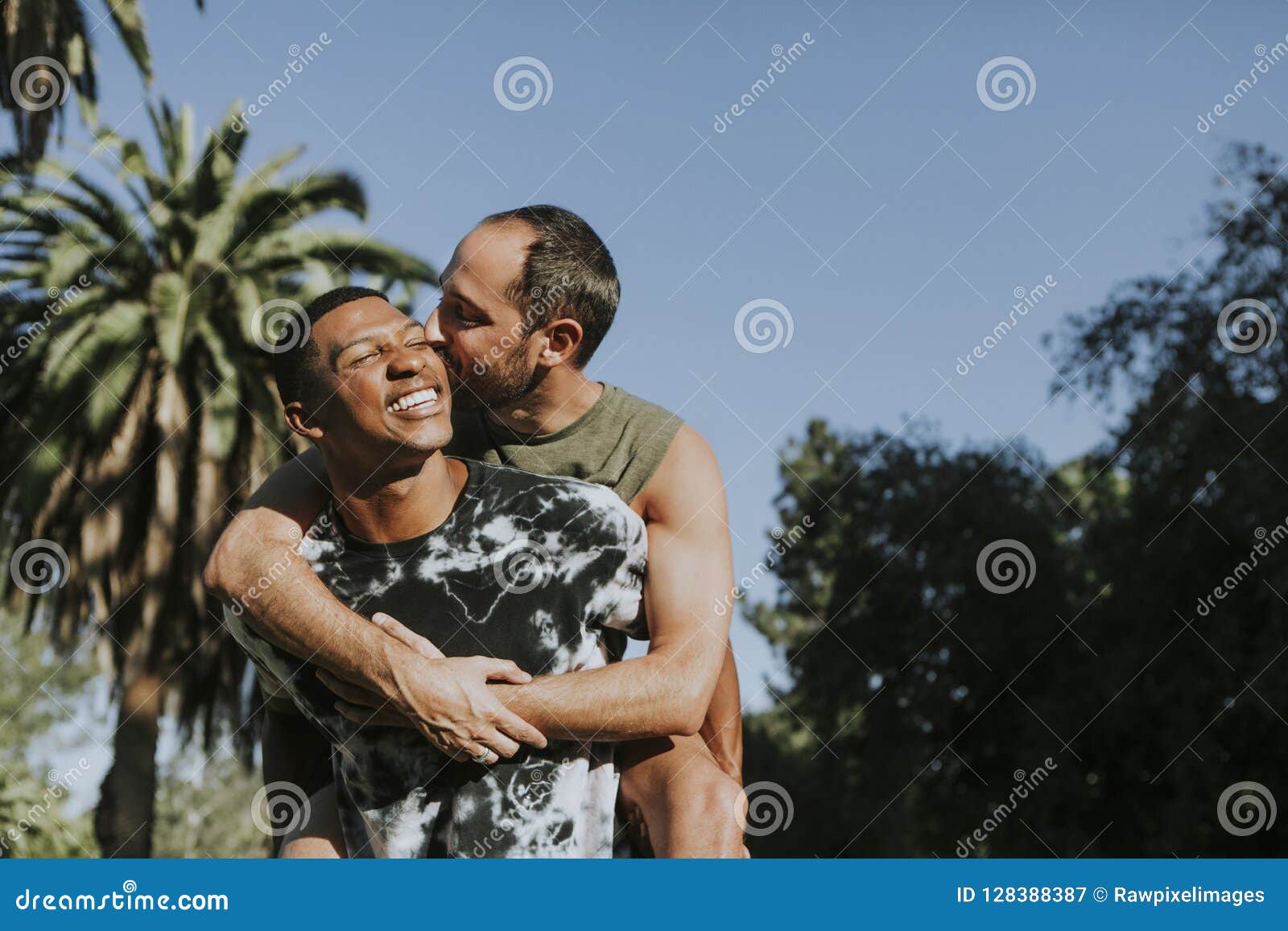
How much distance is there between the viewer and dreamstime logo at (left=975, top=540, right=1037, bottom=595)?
72.3 ft

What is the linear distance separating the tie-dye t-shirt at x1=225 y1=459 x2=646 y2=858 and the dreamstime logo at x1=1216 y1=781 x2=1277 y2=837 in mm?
Result: 18348

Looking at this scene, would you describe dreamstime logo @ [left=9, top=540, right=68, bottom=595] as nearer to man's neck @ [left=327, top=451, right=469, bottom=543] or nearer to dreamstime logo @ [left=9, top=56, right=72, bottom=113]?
dreamstime logo @ [left=9, top=56, right=72, bottom=113]

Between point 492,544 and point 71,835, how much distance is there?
23.6 m

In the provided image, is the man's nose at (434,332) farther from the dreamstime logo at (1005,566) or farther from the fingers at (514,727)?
the dreamstime logo at (1005,566)

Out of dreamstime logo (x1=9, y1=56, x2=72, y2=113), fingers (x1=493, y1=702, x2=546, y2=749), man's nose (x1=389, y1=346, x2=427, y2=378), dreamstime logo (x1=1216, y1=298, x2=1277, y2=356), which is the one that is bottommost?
dreamstime logo (x1=9, y1=56, x2=72, y2=113)

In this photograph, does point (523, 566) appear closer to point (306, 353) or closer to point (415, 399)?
point (415, 399)

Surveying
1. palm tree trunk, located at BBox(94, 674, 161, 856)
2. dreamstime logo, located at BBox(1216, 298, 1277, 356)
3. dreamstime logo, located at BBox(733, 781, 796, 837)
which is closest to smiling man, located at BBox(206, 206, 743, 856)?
dreamstime logo, located at BBox(733, 781, 796, 837)

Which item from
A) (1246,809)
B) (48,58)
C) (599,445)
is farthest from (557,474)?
(1246,809)

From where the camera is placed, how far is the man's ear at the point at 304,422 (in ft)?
11.1

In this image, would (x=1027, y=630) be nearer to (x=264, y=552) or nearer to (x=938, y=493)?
(x=938, y=493)

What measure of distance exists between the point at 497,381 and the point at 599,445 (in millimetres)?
355

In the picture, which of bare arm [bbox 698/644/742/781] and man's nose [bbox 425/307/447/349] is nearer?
man's nose [bbox 425/307/447/349]

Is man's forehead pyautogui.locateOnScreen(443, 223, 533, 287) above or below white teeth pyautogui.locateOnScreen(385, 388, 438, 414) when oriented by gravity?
above
